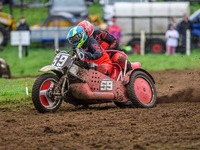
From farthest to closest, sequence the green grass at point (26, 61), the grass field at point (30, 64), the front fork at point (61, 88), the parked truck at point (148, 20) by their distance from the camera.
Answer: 1. the parked truck at point (148, 20)
2. the green grass at point (26, 61)
3. the grass field at point (30, 64)
4. the front fork at point (61, 88)

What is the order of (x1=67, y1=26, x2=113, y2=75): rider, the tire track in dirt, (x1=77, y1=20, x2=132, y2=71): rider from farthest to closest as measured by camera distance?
1. the tire track in dirt
2. (x1=77, y1=20, x2=132, y2=71): rider
3. (x1=67, y1=26, x2=113, y2=75): rider

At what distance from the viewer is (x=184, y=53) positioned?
869 inches

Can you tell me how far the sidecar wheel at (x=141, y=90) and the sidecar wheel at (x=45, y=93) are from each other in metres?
1.43

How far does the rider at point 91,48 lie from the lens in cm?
796

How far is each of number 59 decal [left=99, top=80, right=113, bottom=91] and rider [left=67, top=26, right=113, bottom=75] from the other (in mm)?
245

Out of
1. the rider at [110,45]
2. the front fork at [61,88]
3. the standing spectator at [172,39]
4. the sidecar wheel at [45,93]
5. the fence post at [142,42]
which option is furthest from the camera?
the fence post at [142,42]

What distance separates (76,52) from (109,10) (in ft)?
58.4

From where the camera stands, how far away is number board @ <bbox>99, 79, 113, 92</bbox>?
8.04 metres

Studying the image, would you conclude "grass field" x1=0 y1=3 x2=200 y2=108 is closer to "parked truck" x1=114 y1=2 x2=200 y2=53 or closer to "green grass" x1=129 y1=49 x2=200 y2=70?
"green grass" x1=129 y1=49 x2=200 y2=70

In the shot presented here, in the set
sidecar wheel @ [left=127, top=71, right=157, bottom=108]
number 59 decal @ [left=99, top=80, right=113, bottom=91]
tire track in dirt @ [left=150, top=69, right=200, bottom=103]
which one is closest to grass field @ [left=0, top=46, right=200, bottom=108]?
tire track in dirt @ [left=150, top=69, right=200, bottom=103]

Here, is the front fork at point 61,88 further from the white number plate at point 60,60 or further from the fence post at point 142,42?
the fence post at point 142,42

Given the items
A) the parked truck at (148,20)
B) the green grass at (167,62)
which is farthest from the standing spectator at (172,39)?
the green grass at (167,62)

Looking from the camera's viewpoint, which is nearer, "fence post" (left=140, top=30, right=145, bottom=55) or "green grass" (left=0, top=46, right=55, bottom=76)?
"green grass" (left=0, top=46, right=55, bottom=76)

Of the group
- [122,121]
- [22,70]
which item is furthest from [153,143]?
[22,70]
